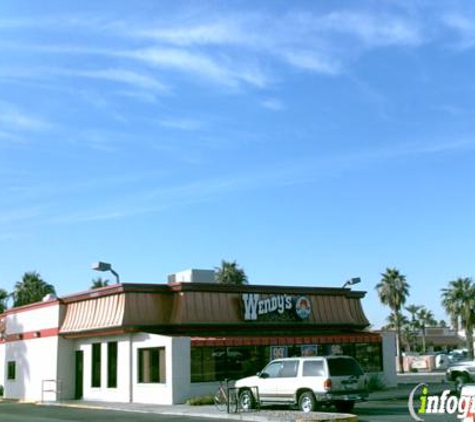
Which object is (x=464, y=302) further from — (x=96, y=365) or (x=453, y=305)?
(x=96, y=365)

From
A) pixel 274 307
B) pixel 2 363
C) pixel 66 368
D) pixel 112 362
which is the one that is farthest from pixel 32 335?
pixel 274 307

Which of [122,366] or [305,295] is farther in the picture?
[305,295]

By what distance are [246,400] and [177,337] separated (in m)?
6.24

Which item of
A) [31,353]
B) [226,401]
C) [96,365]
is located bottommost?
[226,401]

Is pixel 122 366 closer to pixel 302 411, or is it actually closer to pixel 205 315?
pixel 205 315

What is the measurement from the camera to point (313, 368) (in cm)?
2308

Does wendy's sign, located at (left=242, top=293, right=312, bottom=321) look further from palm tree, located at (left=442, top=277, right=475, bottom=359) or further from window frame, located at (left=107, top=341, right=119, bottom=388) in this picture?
palm tree, located at (left=442, top=277, right=475, bottom=359)

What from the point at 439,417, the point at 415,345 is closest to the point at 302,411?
the point at 439,417

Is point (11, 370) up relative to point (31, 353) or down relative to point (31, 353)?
down

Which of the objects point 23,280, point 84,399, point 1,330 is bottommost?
point 84,399

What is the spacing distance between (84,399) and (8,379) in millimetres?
8444

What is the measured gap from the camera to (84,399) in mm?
35625

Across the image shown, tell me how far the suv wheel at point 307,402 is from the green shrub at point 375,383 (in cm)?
1260

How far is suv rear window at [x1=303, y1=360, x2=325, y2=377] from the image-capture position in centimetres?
2286
